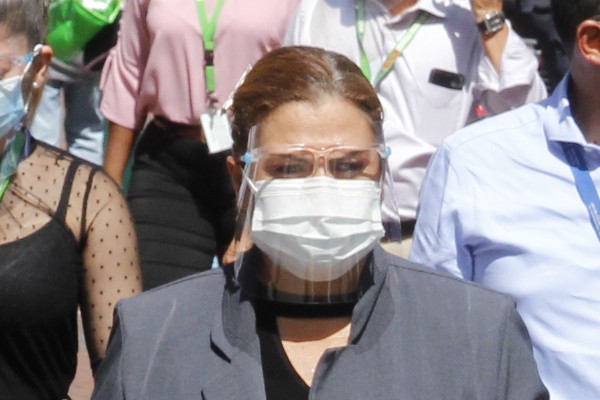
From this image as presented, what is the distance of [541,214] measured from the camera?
3.46m

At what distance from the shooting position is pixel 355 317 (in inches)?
111

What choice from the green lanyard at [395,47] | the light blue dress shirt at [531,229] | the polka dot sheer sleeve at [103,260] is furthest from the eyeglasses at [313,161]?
the green lanyard at [395,47]

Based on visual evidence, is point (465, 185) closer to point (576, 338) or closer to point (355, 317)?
point (576, 338)

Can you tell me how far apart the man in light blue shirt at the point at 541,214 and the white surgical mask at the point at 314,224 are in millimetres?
616

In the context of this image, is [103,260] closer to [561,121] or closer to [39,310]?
[39,310]

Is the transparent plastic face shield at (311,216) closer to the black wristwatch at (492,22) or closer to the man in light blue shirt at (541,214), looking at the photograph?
the man in light blue shirt at (541,214)

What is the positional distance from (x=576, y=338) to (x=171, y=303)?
3.23 ft

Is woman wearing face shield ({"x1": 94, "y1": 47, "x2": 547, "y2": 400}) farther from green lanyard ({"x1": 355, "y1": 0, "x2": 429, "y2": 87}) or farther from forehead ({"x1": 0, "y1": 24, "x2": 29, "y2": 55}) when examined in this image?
green lanyard ({"x1": 355, "y1": 0, "x2": 429, "y2": 87})

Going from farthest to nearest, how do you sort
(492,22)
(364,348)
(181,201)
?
1. (181,201)
2. (492,22)
3. (364,348)

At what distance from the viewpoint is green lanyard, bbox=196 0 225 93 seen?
4.97 meters

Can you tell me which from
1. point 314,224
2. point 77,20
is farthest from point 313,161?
point 77,20

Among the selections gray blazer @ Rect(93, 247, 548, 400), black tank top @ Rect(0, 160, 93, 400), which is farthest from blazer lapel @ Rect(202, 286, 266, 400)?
black tank top @ Rect(0, 160, 93, 400)

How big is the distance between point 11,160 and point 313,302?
100 centimetres

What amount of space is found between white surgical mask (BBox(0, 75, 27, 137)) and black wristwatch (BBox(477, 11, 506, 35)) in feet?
4.96
